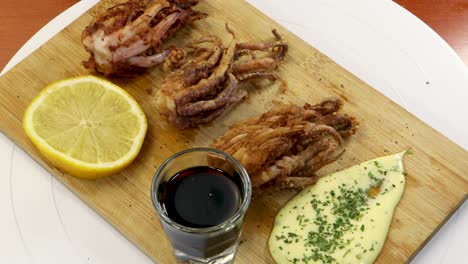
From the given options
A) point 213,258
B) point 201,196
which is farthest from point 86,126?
point 213,258

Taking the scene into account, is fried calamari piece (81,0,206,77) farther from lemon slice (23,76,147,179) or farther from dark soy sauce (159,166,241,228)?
dark soy sauce (159,166,241,228)

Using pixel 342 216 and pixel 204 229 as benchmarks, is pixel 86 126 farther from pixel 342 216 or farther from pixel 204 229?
pixel 342 216

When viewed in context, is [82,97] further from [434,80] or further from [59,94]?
[434,80]

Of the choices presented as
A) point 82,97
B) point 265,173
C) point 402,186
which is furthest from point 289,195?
point 82,97

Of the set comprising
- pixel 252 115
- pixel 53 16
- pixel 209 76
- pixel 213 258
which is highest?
pixel 209 76

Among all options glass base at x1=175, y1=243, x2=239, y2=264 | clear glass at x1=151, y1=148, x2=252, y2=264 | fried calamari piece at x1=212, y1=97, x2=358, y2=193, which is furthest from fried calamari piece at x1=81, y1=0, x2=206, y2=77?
glass base at x1=175, y1=243, x2=239, y2=264

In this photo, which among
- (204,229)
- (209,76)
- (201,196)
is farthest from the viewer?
(209,76)

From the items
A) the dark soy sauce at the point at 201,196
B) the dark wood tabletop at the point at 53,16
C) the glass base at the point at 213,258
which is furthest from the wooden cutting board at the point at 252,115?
the dark wood tabletop at the point at 53,16
